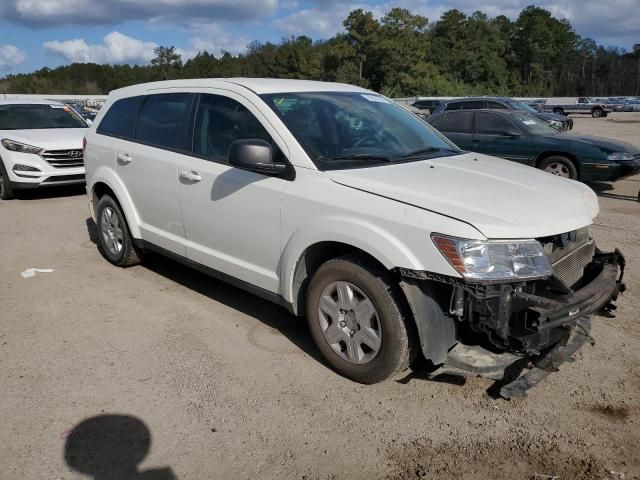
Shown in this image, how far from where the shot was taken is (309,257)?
147 inches

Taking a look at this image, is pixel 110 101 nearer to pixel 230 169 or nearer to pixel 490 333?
pixel 230 169

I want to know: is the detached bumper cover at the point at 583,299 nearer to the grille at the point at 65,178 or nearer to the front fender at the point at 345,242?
the front fender at the point at 345,242

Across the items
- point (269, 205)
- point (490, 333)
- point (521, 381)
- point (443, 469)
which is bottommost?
point (443, 469)

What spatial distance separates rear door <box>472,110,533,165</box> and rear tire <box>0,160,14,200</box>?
8.65 m

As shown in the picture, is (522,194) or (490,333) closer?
(490,333)

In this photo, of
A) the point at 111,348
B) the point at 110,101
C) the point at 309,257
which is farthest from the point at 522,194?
the point at 110,101

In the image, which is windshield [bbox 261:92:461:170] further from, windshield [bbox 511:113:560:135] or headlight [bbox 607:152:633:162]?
windshield [bbox 511:113:560:135]

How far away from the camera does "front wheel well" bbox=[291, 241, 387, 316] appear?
3619 mm

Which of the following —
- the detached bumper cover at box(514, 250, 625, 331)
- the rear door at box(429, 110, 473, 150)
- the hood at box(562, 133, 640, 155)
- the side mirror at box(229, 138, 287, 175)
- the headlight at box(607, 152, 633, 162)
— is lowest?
the detached bumper cover at box(514, 250, 625, 331)

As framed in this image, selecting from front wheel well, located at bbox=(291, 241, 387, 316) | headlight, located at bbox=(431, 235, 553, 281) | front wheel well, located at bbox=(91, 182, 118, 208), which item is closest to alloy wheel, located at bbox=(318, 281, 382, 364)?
front wheel well, located at bbox=(291, 241, 387, 316)

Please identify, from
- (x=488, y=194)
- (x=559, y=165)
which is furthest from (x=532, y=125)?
(x=488, y=194)

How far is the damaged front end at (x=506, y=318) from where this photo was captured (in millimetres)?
2984

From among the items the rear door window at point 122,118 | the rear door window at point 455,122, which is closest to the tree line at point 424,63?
the rear door window at point 455,122

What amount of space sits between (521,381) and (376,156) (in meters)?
1.73
